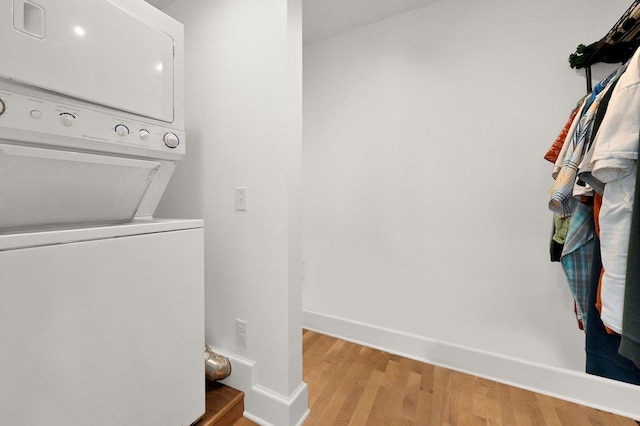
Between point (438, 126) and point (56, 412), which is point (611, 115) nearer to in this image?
point (438, 126)

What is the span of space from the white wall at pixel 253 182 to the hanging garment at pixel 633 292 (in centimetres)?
111

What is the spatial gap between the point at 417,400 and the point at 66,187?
186 cm

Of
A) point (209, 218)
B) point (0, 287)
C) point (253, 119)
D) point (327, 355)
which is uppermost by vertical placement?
point (253, 119)

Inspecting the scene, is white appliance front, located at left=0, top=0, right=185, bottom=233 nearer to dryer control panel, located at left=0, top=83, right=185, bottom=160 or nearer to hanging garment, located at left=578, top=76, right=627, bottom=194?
dryer control panel, located at left=0, top=83, right=185, bottom=160

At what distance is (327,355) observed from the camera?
1.89 meters

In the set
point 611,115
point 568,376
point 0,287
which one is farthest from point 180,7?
point 568,376

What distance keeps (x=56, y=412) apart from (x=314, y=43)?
2.61m

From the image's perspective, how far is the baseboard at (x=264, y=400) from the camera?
124cm

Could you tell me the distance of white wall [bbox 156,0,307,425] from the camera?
4.08 ft

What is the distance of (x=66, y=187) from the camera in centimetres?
85

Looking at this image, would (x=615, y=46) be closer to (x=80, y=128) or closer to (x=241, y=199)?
(x=241, y=199)

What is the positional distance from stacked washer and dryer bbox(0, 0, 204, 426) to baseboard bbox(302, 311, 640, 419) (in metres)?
1.28

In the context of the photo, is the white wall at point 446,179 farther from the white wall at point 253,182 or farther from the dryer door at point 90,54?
the dryer door at point 90,54

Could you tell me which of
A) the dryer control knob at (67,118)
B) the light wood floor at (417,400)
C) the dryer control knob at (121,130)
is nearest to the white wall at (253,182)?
the light wood floor at (417,400)
